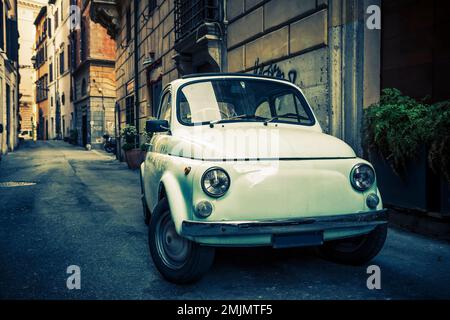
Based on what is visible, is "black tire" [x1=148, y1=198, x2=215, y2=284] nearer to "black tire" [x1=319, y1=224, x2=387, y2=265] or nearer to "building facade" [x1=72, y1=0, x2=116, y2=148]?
"black tire" [x1=319, y1=224, x2=387, y2=265]

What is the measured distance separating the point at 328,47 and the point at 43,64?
159 ft

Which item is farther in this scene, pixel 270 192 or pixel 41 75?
pixel 41 75

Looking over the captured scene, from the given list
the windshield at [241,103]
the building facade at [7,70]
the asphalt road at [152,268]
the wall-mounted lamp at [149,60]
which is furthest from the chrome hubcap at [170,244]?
the building facade at [7,70]

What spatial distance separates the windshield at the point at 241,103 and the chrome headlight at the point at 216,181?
43.6 inches

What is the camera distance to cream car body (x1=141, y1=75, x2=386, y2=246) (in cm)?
297

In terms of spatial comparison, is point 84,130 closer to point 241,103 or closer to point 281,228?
point 241,103

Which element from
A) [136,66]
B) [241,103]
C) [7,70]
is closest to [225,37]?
[241,103]

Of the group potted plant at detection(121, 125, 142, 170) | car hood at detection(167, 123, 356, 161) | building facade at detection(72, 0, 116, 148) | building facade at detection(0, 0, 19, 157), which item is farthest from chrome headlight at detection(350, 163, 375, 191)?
building facade at detection(72, 0, 116, 148)

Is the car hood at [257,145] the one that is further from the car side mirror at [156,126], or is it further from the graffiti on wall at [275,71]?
the graffiti on wall at [275,71]

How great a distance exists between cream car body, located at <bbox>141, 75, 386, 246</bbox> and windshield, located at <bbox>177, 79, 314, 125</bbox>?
0.68 meters

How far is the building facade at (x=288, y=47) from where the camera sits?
6.12 meters

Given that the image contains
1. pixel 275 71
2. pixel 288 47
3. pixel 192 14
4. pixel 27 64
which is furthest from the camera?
pixel 27 64

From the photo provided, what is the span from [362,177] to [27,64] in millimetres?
Result: 58879

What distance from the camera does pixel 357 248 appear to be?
3684 millimetres
